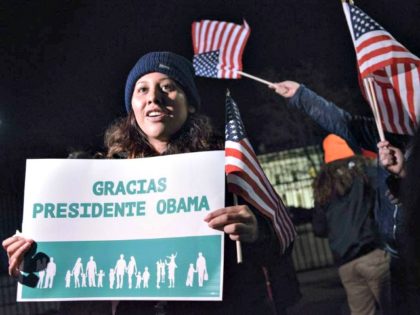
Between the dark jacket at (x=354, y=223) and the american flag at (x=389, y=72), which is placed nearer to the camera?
the american flag at (x=389, y=72)

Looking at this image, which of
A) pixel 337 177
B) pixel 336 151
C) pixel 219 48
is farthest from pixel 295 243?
pixel 337 177

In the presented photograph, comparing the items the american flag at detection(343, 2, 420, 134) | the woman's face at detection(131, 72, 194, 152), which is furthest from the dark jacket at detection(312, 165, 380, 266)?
the woman's face at detection(131, 72, 194, 152)

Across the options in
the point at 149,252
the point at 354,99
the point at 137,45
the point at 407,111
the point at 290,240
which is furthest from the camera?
the point at 354,99

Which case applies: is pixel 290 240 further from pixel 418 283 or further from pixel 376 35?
pixel 376 35

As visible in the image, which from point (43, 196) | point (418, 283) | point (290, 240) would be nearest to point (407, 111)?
point (290, 240)

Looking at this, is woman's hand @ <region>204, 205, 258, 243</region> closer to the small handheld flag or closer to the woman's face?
the woman's face

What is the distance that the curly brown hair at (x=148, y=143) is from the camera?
2213 mm

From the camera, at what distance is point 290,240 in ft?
7.31

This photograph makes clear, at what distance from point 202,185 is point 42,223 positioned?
1.94 ft

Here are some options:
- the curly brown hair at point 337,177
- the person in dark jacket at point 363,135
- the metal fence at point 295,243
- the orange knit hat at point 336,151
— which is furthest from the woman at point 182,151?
the orange knit hat at point 336,151

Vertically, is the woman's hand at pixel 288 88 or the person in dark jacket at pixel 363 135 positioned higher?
the woman's hand at pixel 288 88

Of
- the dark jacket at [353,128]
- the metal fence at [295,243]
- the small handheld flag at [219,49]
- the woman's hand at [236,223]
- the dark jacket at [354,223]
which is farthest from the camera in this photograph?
the metal fence at [295,243]

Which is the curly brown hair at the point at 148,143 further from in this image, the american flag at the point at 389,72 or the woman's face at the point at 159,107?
the american flag at the point at 389,72

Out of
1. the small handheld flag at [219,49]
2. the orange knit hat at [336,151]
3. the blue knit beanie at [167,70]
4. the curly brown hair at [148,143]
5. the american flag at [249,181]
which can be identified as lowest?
the american flag at [249,181]
